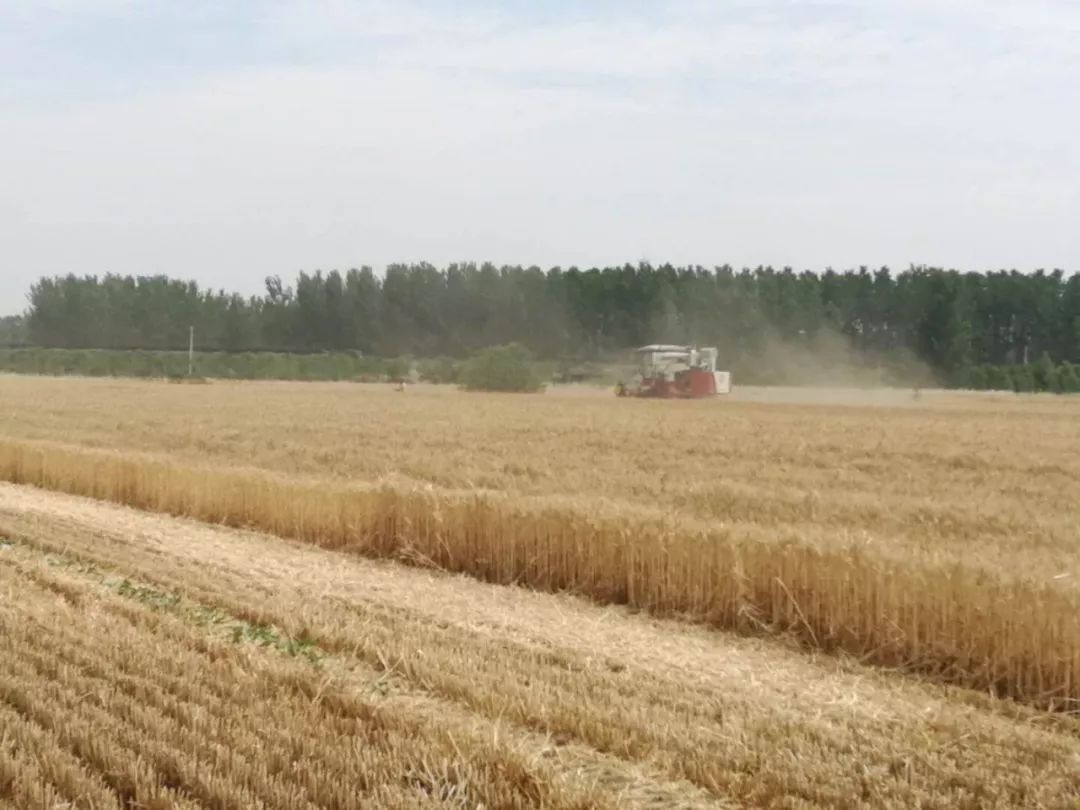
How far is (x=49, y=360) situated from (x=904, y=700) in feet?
241

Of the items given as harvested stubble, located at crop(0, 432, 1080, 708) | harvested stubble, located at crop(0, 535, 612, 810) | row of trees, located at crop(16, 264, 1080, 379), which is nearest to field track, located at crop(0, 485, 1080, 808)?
harvested stubble, located at crop(0, 535, 612, 810)

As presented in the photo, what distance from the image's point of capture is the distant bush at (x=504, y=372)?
174 feet

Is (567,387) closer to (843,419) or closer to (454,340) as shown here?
(454,340)

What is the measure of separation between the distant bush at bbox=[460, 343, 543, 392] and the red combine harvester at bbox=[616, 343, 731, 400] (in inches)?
308

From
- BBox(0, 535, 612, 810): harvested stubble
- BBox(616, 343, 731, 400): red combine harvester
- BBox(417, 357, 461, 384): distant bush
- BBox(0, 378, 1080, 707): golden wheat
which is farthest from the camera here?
BBox(417, 357, 461, 384): distant bush

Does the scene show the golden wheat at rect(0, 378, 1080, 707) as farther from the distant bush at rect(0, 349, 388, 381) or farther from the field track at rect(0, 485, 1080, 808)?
the distant bush at rect(0, 349, 388, 381)

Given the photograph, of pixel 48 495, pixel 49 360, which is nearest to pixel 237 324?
pixel 49 360

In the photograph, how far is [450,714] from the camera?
6.33 metres

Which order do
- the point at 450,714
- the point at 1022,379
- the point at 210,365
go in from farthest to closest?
the point at 210,365 → the point at 1022,379 → the point at 450,714

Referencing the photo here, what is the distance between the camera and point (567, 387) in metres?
56.2

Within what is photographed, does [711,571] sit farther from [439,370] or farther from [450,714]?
[439,370]

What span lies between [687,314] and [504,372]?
36.2 feet

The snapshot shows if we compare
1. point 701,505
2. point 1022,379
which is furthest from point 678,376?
point 701,505

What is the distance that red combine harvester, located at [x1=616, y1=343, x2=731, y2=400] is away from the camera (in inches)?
1738
